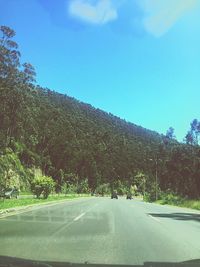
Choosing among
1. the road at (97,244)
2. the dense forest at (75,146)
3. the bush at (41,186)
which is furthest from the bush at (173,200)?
the road at (97,244)

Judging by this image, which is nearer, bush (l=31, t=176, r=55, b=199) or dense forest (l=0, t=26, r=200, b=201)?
dense forest (l=0, t=26, r=200, b=201)

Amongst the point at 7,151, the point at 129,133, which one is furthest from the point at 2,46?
the point at 129,133

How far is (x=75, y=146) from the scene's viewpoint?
13562 centimetres

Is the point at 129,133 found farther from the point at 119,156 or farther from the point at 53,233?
the point at 53,233

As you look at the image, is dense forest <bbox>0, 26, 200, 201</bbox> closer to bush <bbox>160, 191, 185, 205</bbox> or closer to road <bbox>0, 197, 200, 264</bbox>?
bush <bbox>160, 191, 185, 205</bbox>

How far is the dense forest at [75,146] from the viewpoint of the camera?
5026cm

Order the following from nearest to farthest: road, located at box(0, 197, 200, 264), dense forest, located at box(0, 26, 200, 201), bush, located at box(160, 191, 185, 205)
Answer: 1. road, located at box(0, 197, 200, 264)
2. dense forest, located at box(0, 26, 200, 201)
3. bush, located at box(160, 191, 185, 205)

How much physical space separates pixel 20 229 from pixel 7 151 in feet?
133

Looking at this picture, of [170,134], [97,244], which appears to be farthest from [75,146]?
[97,244]

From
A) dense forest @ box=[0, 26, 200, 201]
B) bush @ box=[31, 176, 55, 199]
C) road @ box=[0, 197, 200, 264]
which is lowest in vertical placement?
road @ box=[0, 197, 200, 264]

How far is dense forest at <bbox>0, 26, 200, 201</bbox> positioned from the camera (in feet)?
165

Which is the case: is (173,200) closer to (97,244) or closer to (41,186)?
(41,186)

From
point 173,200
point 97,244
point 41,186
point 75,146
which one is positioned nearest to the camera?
point 97,244

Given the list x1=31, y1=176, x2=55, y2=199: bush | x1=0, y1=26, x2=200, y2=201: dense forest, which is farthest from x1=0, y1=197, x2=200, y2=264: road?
x1=31, y1=176, x2=55, y2=199: bush
